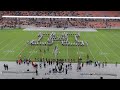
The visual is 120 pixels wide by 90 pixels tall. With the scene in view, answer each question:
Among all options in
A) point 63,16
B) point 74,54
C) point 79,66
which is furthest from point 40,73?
point 63,16

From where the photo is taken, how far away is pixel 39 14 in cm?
6525

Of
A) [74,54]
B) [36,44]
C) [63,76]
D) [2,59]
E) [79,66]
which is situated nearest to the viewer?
[63,76]

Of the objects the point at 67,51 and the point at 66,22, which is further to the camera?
the point at 66,22

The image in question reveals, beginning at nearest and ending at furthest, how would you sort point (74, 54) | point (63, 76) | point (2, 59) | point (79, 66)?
1. point (63, 76)
2. point (79, 66)
3. point (2, 59)
4. point (74, 54)

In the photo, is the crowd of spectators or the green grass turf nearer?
the green grass turf

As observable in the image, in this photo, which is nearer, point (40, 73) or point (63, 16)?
point (40, 73)

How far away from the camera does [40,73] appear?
20594 mm

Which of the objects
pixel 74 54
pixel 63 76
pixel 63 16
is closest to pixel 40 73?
pixel 63 76

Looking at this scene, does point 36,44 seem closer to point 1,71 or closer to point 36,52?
point 36,52

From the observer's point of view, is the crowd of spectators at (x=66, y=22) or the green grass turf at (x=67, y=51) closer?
A: the green grass turf at (x=67, y=51)
